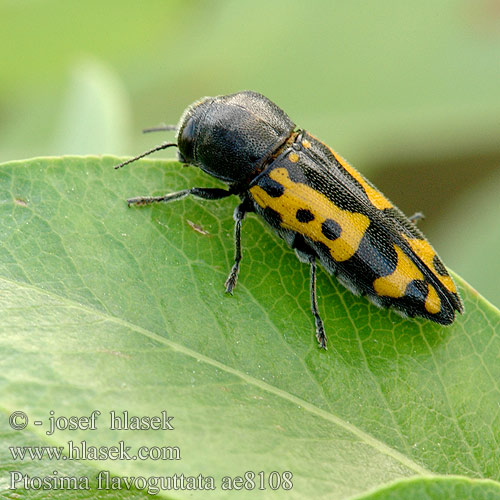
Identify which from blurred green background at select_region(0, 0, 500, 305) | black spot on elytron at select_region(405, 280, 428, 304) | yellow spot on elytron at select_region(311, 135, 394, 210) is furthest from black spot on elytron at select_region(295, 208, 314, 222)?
blurred green background at select_region(0, 0, 500, 305)

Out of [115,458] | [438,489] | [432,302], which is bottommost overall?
[115,458]

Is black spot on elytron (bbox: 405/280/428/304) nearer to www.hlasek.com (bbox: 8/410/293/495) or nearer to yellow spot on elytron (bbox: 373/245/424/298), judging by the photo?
yellow spot on elytron (bbox: 373/245/424/298)

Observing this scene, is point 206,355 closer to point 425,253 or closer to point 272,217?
point 272,217

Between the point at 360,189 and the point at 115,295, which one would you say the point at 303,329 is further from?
the point at 360,189

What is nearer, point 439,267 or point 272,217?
point 439,267

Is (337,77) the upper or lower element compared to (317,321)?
lower

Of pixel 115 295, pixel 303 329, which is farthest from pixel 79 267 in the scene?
pixel 303 329

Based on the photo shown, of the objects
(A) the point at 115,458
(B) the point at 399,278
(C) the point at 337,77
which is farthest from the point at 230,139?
(C) the point at 337,77
